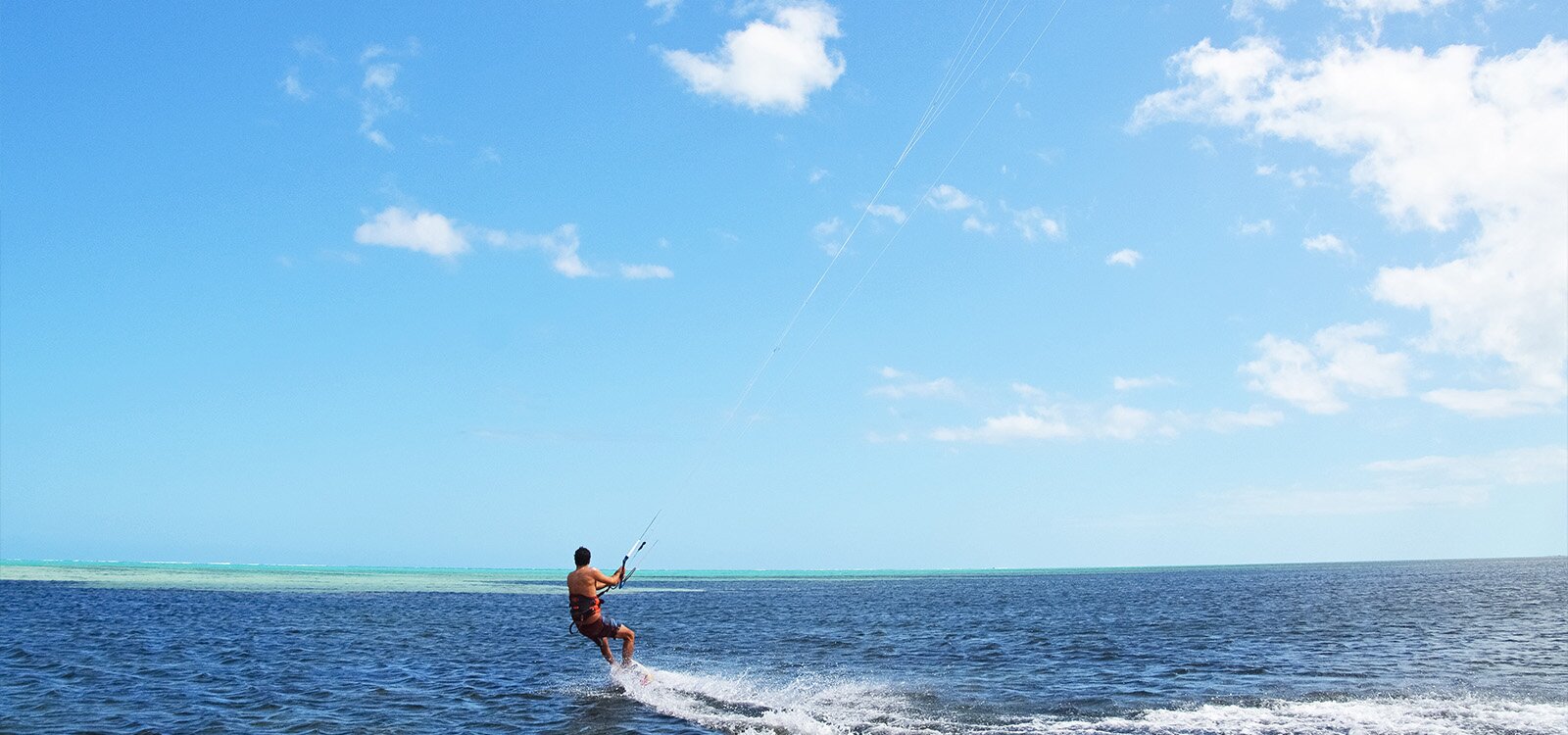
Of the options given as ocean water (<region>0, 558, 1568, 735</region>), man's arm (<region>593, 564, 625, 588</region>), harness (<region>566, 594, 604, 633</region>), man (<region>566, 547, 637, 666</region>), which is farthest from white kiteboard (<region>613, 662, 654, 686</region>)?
man's arm (<region>593, 564, 625, 588</region>)

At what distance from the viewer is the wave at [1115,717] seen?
54.3 ft

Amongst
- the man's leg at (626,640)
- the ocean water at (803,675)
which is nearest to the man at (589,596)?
the man's leg at (626,640)

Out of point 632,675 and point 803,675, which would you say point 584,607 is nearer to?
point 632,675

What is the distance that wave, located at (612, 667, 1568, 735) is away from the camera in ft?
54.3

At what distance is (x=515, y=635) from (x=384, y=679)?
590 inches

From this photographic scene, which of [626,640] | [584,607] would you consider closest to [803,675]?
[626,640]

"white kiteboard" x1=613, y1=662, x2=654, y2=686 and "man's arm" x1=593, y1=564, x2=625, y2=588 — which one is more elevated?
"man's arm" x1=593, y1=564, x2=625, y2=588

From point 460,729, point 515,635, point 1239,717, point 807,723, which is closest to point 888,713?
point 807,723

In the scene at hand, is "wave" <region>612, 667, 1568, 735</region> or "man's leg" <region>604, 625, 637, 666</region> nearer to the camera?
"wave" <region>612, 667, 1568, 735</region>

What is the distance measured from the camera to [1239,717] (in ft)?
58.2

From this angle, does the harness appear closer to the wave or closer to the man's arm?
the man's arm

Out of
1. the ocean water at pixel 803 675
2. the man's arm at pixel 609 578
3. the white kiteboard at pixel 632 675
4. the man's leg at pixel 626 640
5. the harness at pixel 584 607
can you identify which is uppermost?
the man's arm at pixel 609 578

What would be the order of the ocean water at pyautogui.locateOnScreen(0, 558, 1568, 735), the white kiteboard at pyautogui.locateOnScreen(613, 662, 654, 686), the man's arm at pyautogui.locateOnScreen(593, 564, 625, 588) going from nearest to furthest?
the ocean water at pyautogui.locateOnScreen(0, 558, 1568, 735) < the man's arm at pyautogui.locateOnScreen(593, 564, 625, 588) < the white kiteboard at pyautogui.locateOnScreen(613, 662, 654, 686)

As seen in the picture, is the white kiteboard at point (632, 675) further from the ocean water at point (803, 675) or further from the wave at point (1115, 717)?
the wave at point (1115, 717)
